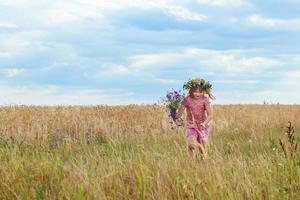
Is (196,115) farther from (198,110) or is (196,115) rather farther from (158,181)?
(158,181)

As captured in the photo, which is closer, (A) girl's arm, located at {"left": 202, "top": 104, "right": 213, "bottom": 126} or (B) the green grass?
(B) the green grass

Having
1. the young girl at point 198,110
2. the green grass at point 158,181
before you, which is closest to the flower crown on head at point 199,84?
the young girl at point 198,110

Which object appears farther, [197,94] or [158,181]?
[197,94]

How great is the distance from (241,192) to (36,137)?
371 inches

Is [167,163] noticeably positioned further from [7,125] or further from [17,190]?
[7,125]

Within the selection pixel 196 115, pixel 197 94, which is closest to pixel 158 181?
pixel 196 115

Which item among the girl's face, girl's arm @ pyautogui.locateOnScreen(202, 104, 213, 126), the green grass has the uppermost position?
the girl's face

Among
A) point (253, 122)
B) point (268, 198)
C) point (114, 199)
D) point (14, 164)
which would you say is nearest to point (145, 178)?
point (114, 199)

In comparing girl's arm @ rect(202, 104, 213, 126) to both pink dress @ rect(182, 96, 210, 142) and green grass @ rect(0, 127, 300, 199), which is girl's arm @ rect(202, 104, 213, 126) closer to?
pink dress @ rect(182, 96, 210, 142)

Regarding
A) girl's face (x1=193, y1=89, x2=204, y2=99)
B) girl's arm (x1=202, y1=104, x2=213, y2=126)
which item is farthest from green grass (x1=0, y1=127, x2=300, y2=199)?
girl's face (x1=193, y1=89, x2=204, y2=99)

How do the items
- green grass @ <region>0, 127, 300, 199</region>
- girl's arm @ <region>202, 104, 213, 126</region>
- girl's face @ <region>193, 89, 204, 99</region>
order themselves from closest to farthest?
green grass @ <region>0, 127, 300, 199</region> → girl's arm @ <region>202, 104, 213, 126</region> → girl's face @ <region>193, 89, 204, 99</region>

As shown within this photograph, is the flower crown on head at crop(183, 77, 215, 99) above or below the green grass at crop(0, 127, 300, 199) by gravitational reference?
above

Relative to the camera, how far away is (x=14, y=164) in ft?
21.8

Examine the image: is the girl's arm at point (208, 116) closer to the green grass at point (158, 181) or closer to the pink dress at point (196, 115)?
the pink dress at point (196, 115)
